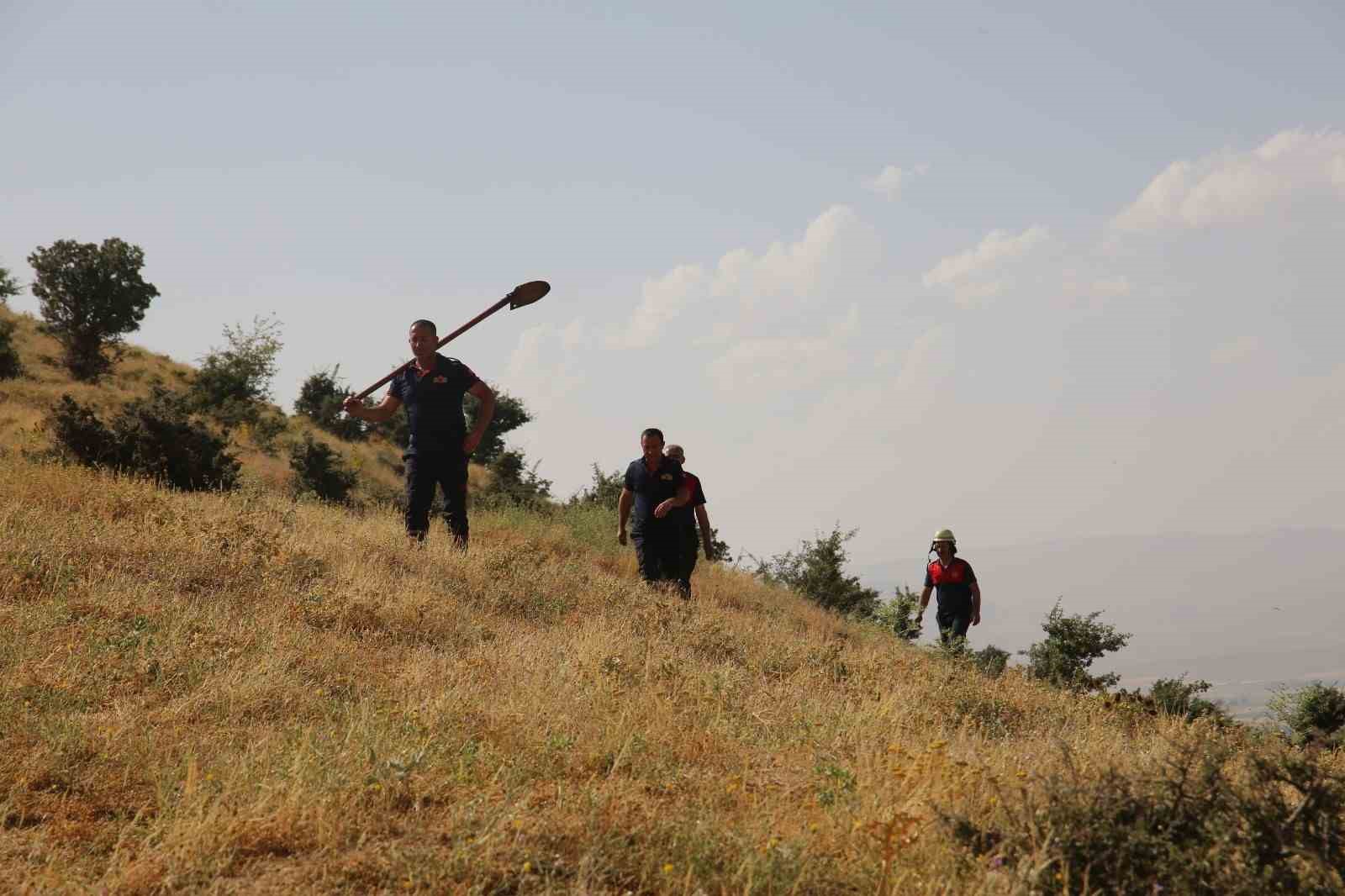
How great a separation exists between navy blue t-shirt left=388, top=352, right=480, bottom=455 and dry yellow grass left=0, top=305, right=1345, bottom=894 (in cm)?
125

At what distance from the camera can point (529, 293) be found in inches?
407

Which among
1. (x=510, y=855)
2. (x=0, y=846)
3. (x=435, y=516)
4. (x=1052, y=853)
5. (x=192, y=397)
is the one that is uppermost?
(x=192, y=397)

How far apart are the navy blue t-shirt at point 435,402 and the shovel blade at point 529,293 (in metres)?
1.15

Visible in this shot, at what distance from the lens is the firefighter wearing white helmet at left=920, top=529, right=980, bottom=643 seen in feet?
38.1

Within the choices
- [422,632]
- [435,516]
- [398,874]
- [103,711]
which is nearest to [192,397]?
[435,516]

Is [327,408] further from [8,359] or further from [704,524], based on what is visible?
[704,524]

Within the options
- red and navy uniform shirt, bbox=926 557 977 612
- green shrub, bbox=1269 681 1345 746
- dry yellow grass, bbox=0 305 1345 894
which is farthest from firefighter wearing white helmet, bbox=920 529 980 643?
green shrub, bbox=1269 681 1345 746

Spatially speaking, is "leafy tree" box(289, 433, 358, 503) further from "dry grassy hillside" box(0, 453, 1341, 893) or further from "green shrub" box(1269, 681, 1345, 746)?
"green shrub" box(1269, 681, 1345, 746)

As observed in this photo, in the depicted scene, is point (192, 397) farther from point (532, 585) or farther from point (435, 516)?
point (532, 585)

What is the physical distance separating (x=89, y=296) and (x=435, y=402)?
23380mm

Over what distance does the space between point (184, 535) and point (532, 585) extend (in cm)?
300

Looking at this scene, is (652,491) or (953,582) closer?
(652,491)

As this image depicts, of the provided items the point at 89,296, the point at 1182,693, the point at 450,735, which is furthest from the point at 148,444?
the point at 89,296

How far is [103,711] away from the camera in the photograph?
4.56 metres
